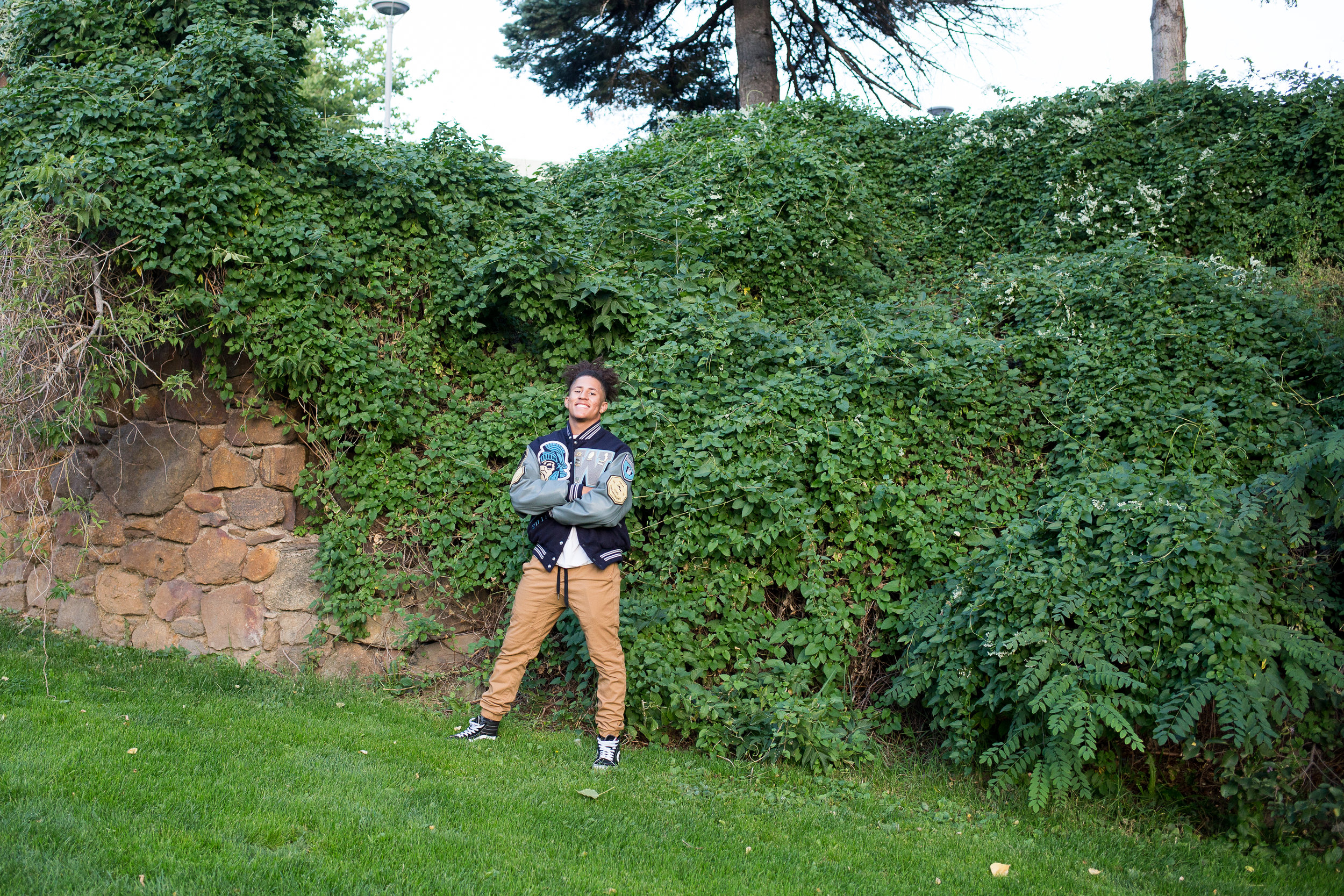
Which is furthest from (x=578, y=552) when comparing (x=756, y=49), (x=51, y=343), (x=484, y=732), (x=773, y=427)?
(x=756, y=49)

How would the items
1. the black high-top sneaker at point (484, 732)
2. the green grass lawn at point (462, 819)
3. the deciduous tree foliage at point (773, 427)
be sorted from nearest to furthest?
the green grass lawn at point (462, 819) < the deciduous tree foliage at point (773, 427) < the black high-top sneaker at point (484, 732)

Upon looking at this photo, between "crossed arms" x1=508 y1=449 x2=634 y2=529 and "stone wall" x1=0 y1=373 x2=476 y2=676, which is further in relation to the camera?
"stone wall" x1=0 y1=373 x2=476 y2=676

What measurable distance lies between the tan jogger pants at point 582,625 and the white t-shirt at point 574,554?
0.03 m

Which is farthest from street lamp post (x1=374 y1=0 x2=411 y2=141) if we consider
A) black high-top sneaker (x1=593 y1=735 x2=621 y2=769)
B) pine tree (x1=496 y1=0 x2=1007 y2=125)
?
black high-top sneaker (x1=593 y1=735 x2=621 y2=769)

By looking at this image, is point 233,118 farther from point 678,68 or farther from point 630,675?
point 678,68

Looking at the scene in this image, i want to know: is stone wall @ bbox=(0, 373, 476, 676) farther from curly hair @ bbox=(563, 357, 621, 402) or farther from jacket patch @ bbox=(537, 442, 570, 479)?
curly hair @ bbox=(563, 357, 621, 402)

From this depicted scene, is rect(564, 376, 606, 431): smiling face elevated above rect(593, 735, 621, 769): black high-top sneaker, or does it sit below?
above

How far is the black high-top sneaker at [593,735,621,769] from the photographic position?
4.35m

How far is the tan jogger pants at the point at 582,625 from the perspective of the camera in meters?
4.37

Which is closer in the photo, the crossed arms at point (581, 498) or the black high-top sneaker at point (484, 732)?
the crossed arms at point (581, 498)

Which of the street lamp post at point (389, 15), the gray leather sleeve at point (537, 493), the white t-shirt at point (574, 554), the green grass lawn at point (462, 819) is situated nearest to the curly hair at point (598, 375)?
the gray leather sleeve at point (537, 493)

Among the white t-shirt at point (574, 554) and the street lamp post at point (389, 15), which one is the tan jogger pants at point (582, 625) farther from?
the street lamp post at point (389, 15)

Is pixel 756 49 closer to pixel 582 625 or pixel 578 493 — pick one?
pixel 578 493

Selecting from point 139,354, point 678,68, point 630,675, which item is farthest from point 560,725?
point 678,68
